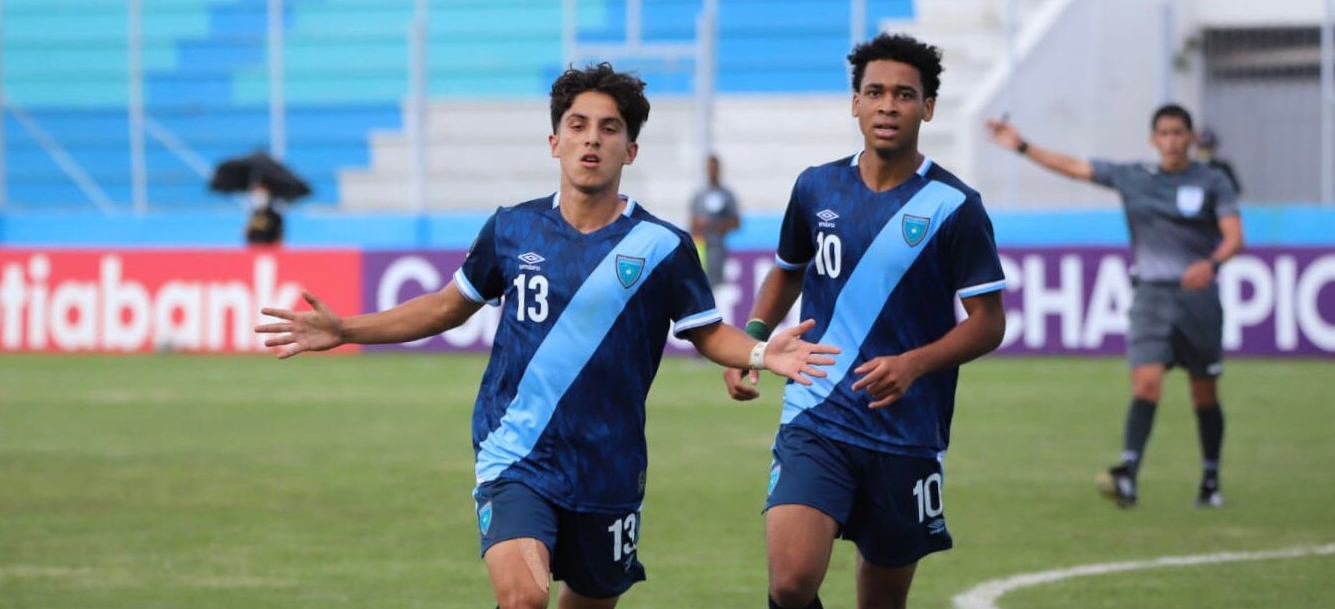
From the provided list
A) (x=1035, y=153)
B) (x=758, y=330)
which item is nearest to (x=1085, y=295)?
(x=1035, y=153)

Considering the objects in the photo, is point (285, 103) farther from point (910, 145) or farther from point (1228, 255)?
point (910, 145)

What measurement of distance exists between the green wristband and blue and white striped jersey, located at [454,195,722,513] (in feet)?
2.51

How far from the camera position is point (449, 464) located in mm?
14383

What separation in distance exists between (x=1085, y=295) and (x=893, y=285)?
1674 centimetres

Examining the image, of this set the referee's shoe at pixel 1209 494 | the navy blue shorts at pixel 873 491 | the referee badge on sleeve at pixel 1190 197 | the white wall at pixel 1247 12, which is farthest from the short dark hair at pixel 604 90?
the white wall at pixel 1247 12

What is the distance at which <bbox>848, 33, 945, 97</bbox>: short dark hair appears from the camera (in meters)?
7.00

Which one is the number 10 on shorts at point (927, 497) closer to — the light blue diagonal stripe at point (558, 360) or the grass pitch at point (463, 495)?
the light blue diagonal stripe at point (558, 360)

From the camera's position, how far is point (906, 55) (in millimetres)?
7000

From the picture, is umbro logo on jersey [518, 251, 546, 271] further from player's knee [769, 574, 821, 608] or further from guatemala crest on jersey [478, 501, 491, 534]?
player's knee [769, 574, 821, 608]

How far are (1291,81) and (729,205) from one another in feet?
24.3

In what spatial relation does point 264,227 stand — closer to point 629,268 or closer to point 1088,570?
point 1088,570

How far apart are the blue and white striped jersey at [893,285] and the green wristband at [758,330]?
0.77ft

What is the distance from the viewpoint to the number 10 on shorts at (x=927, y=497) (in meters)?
6.90

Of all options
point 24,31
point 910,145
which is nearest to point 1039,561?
point 910,145
